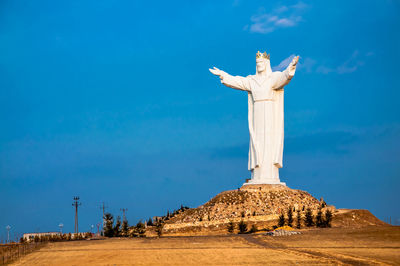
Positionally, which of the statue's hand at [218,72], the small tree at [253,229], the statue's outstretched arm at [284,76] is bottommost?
the small tree at [253,229]

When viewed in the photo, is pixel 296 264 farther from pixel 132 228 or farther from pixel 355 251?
pixel 132 228

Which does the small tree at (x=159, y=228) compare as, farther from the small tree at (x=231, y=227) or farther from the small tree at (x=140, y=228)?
the small tree at (x=231, y=227)

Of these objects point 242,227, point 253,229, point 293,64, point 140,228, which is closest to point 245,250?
point 242,227

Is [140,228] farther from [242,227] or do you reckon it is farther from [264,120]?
[264,120]

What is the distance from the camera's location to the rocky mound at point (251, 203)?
32.0 metres

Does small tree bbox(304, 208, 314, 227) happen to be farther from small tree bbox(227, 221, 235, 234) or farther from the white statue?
the white statue

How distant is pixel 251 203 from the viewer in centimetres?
3272

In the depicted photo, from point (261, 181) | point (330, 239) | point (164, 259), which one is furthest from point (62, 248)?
point (261, 181)

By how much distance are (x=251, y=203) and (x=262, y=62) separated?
27.1 feet

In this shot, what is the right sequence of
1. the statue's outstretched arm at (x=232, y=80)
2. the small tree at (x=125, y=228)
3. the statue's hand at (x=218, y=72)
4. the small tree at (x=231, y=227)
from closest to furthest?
1. the small tree at (x=231, y=227)
2. the small tree at (x=125, y=228)
3. the statue's outstretched arm at (x=232, y=80)
4. the statue's hand at (x=218, y=72)

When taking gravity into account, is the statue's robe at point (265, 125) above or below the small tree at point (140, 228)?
above

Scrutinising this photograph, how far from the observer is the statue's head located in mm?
34844

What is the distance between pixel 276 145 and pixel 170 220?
24.9 feet

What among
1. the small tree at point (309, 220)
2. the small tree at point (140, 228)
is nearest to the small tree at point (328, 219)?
the small tree at point (309, 220)
